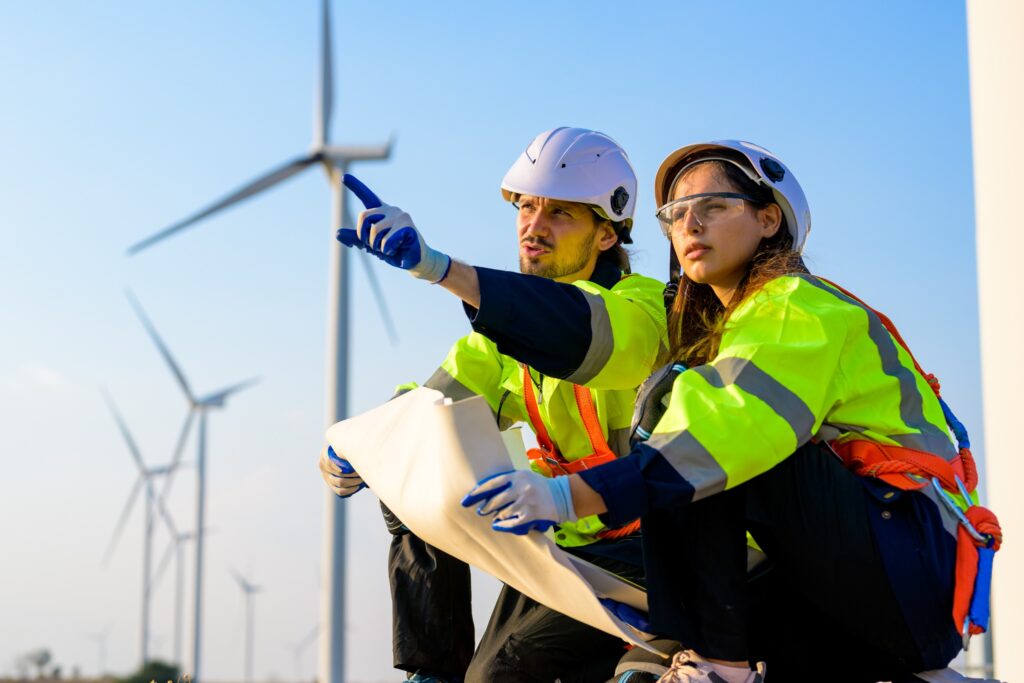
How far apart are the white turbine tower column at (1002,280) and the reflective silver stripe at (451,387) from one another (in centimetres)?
302

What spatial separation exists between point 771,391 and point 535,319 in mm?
1170

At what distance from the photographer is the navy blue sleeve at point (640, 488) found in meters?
4.32

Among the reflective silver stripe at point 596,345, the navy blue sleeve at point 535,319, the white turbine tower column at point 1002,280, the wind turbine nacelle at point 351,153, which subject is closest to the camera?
the navy blue sleeve at point 535,319

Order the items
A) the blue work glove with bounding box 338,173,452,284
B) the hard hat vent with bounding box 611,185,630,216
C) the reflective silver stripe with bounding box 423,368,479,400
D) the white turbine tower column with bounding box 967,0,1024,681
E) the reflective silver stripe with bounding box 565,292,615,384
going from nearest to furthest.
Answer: the blue work glove with bounding box 338,173,452,284 → the reflective silver stripe with bounding box 565,292,615,384 → the reflective silver stripe with bounding box 423,368,479,400 → the hard hat vent with bounding box 611,185,630,216 → the white turbine tower column with bounding box 967,0,1024,681

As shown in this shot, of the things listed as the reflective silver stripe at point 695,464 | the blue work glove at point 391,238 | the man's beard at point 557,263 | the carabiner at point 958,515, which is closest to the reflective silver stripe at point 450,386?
the man's beard at point 557,263

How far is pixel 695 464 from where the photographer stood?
4332mm

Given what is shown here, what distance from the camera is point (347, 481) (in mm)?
6203

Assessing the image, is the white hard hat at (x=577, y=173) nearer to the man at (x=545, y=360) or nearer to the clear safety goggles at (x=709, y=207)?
the man at (x=545, y=360)

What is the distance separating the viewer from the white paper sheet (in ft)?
15.1

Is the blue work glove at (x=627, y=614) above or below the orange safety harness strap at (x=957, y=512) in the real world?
below

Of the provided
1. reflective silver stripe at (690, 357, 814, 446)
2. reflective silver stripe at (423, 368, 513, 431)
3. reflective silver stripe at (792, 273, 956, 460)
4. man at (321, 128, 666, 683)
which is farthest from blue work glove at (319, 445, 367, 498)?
reflective silver stripe at (792, 273, 956, 460)

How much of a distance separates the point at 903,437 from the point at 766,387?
2.11 feet

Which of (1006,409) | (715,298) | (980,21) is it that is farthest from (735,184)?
(980,21)

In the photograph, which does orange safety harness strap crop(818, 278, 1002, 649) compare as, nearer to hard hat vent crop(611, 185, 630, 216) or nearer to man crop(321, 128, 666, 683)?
man crop(321, 128, 666, 683)
